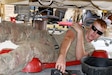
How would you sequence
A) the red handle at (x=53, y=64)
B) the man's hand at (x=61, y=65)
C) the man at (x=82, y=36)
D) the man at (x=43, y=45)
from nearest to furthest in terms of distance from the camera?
the man's hand at (x=61, y=65) → the man at (x=43, y=45) → the man at (x=82, y=36) → the red handle at (x=53, y=64)

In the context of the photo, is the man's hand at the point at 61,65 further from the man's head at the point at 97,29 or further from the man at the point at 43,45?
the man's head at the point at 97,29

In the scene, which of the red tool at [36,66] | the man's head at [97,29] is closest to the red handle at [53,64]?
the red tool at [36,66]

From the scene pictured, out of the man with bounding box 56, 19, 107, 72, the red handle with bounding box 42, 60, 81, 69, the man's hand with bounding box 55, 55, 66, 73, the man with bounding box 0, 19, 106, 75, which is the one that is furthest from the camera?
the red handle with bounding box 42, 60, 81, 69

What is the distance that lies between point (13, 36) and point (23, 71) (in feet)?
2.12

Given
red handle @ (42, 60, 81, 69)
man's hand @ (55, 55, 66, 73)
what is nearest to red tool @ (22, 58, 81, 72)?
red handle @ (42, 60, 81, 69)

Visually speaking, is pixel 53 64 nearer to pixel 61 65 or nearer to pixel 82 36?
pixel 82 36

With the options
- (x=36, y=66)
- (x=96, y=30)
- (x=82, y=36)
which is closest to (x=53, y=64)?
(x=36, y=66)

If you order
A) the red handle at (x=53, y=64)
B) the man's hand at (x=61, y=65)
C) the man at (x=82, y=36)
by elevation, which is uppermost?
the man at (x=82, y=36)

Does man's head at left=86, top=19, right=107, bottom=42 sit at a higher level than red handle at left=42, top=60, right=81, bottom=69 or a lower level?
higher

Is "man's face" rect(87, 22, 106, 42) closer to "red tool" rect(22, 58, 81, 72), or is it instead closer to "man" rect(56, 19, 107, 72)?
"man" rect(56, 19, 107, 72)

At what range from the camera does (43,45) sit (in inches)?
132

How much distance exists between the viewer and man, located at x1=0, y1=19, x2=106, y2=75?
2705mm

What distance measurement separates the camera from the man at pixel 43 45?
271 cm

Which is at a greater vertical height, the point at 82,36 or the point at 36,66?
the point at 82,36
